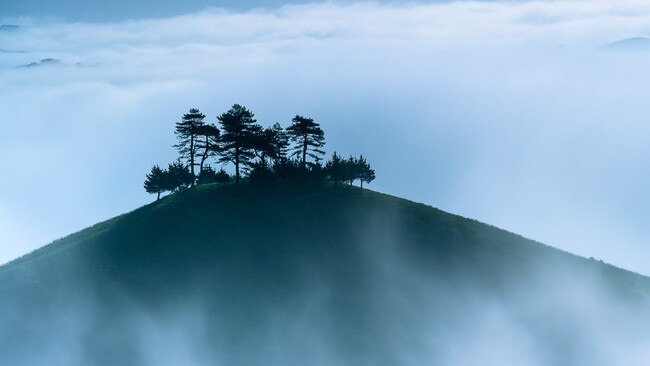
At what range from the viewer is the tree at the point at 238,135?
10094 cm

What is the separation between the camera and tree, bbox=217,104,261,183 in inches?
3974

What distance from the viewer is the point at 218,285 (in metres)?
85.5

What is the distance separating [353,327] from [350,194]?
2679cm

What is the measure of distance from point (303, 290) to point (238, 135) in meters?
27.7

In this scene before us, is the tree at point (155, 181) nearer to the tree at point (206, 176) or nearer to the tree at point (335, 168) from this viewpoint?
the tree at point (206, 176)

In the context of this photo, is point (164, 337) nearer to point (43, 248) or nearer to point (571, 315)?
point (43, 248)

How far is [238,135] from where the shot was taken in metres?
101

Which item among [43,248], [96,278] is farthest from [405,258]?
[43,248]

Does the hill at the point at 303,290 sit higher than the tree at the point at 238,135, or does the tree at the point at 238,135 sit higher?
the tree at the point at 238,135

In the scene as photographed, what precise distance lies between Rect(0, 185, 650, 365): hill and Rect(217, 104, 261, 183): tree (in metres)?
4.67

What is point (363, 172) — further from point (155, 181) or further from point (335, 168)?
point (155, 181)

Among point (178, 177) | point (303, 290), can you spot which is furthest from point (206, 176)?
point (303, 290)

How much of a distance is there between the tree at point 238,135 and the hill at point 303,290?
4.67 m

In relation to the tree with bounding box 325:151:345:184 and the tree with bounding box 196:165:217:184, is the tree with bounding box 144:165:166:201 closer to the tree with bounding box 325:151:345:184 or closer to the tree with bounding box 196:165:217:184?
the tree with bounding box 196:165:217:184
